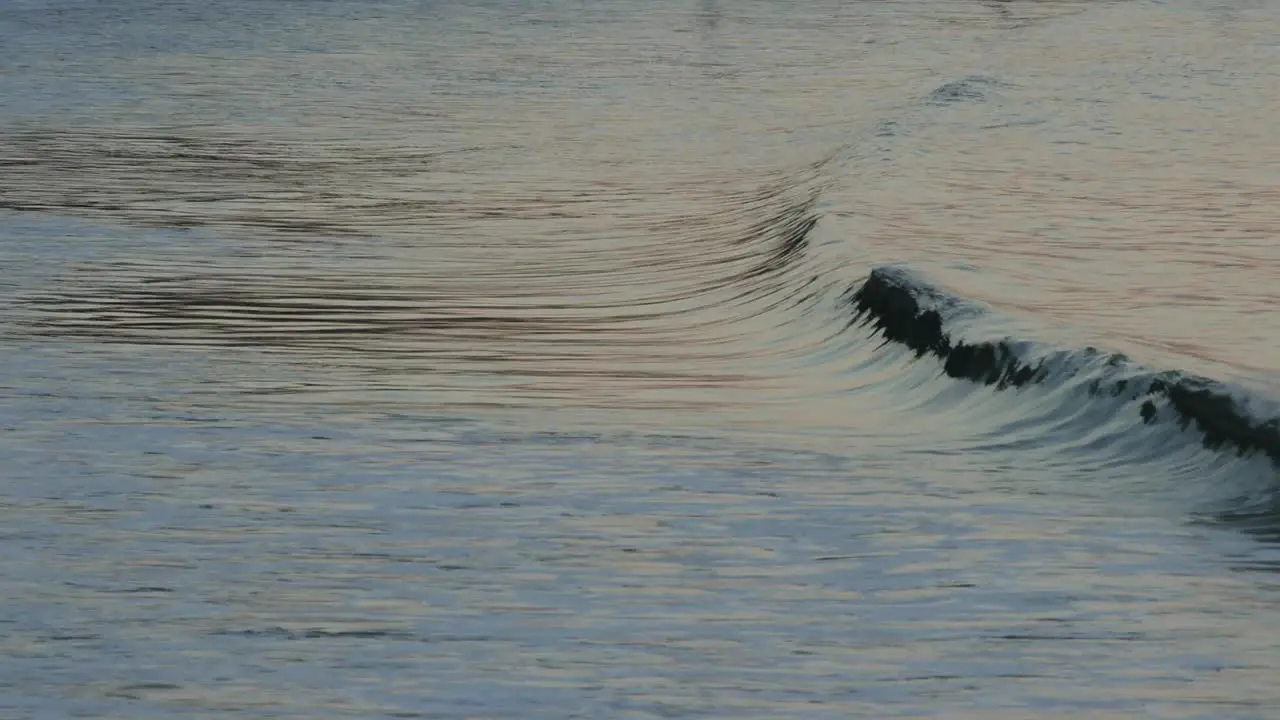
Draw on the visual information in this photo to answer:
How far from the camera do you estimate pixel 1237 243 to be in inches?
328

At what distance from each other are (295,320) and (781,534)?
9.31 feet

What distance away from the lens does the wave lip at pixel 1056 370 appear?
530cm

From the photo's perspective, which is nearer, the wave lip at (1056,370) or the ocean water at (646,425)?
the ocean water at (646,425)

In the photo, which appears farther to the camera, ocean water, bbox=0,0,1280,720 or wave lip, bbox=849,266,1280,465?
wave lip, bbox=849,266,1280,465

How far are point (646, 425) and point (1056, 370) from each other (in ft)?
3.32

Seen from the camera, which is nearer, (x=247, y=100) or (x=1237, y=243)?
(x=1237, y=243)

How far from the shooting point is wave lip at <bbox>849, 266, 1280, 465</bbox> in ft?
17.4

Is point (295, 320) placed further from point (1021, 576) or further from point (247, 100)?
point (247, 100)

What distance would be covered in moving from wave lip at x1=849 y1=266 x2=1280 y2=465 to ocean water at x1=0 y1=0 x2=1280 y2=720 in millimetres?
13

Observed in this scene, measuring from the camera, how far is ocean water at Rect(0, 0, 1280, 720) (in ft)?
13.3

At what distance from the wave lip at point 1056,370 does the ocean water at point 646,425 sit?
0.04 ft

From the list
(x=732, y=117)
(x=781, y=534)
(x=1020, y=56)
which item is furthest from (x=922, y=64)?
(x=781, y=534)

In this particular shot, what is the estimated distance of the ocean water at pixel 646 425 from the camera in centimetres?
406

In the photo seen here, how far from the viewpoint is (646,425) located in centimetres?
583
